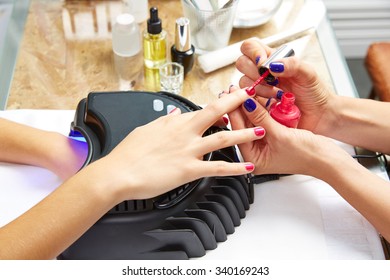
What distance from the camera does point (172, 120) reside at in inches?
31.7

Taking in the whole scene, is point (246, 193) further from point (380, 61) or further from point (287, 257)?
point (380, 61)

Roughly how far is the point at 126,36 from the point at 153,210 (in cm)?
50

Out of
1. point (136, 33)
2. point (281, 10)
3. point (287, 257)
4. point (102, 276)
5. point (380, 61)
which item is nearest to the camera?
point (102, 276)

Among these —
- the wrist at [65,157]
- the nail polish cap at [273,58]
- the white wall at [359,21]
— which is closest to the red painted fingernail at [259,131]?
the nail polish cap at [273,58]

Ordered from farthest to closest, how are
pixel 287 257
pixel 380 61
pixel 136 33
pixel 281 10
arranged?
pixel 380 61
pixel 281 10
pixel 136 33
pixel 287 257

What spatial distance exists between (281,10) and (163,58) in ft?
1.16

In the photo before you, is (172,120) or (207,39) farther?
(207,39)

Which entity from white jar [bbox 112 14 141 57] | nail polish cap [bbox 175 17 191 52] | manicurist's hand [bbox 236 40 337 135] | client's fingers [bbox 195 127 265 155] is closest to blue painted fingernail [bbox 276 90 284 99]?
manicurist's hand [bbox 236 40 337 135]

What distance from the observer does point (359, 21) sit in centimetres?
187

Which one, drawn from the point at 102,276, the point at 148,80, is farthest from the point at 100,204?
the point at 148,80

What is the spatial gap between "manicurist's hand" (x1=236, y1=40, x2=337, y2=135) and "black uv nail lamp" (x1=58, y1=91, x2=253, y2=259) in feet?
0.43

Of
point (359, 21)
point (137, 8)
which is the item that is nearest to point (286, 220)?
point (137, 8)

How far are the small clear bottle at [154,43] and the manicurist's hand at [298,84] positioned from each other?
245mm

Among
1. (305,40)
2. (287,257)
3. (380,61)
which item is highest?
(305,40)
